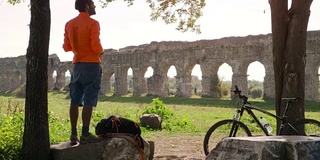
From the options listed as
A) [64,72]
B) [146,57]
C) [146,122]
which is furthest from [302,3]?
[64,72]

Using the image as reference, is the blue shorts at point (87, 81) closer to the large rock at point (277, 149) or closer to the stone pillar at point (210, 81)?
the large rock at point (277, 149)

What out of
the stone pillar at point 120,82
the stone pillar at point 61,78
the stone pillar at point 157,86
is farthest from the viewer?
the stone pillar at point 61,78

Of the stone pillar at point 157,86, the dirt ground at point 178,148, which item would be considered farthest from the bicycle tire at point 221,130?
the stone pillar at point 157,86

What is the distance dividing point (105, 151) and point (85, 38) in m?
1.37

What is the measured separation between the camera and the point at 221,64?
30859mm

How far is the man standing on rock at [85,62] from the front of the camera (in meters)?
5.06

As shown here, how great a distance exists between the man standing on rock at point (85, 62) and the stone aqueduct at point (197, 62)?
74.5ft

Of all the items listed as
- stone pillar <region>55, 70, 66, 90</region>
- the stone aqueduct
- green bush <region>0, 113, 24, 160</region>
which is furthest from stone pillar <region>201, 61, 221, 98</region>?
green bush <region>0, 113, 24, 160</region>

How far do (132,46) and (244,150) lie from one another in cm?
3320

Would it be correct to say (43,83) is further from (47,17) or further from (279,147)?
(279,147)

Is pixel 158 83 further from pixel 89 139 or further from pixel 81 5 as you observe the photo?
pixel 89 139

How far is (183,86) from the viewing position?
3234cm

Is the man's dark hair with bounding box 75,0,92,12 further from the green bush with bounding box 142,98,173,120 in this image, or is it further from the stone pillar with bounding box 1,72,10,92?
the stone pillar with bounding box 1,72,10,92

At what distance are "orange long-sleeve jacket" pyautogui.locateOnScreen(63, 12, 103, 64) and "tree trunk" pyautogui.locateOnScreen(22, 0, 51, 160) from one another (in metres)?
0.34
